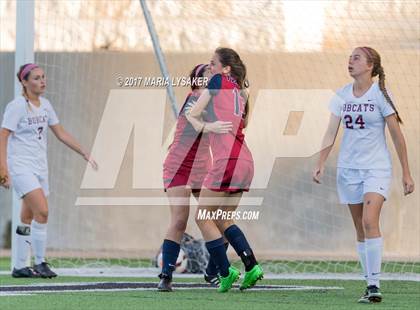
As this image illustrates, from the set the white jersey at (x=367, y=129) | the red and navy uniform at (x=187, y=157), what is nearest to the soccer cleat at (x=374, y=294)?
the white jersey at (x=367, y=129)

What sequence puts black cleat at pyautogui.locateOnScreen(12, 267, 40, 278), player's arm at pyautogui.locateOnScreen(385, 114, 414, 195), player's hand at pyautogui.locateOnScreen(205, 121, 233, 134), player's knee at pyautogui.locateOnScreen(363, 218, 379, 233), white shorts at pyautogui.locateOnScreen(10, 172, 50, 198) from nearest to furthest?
player's knee at pyautogui.locateOnScreen(363, 218, 379, 233) < player's arm at pyautogui.locateOnScreen(385, 114, 414, 195) < player's hand at pyautogui.locateOnScreen(205, 121, 233, 134) < white shorts at pyautogui.locateOnScreen(10, 172, 50, 198) < black cleat at pyautogui.locateOnScreen(12, 267, 40, 278)

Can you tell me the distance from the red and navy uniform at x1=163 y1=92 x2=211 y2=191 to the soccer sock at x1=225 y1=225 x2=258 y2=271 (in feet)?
1.94

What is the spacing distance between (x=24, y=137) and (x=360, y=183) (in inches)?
141

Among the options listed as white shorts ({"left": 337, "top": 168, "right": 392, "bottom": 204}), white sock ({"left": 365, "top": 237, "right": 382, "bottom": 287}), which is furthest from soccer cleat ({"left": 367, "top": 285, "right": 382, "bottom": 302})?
white shorts ({"left": 337, "top": 168, "right": 392, "bottom": 204})

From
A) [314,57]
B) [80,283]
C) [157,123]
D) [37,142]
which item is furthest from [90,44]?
[80,283]

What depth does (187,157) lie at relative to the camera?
9188 millimetres

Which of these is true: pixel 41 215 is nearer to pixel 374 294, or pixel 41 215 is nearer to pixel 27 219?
pixel 27 219

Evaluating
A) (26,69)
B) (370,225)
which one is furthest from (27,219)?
(370,225)

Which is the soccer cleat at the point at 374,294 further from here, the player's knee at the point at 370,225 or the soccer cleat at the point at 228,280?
the soccer cleat at the point at 228,280

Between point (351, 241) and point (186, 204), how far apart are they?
495cm

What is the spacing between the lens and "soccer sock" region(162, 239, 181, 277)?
8.94 meters

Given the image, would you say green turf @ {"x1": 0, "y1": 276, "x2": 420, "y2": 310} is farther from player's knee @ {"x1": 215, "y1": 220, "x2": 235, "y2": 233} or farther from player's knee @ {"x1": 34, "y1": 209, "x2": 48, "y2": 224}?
player's knee @ {"x1": 34, "y1": 209, "x2": 48, "y2": 224}

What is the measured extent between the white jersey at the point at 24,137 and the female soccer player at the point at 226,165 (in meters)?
2.22

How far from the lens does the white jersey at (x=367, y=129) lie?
8508 mm
